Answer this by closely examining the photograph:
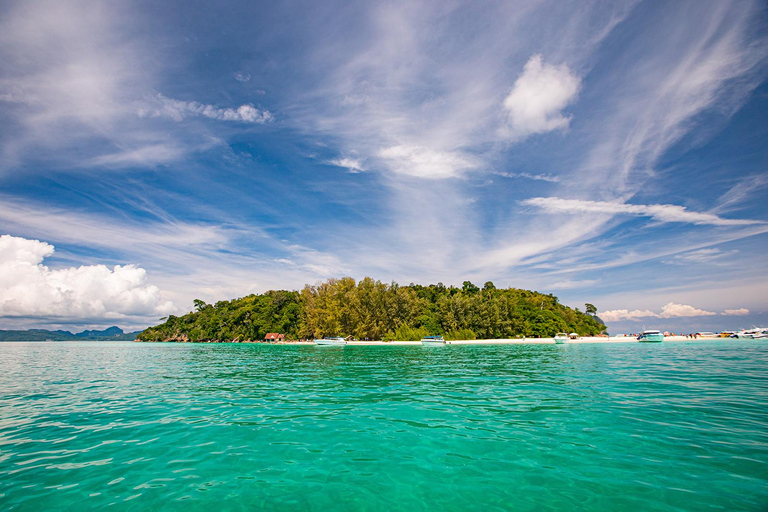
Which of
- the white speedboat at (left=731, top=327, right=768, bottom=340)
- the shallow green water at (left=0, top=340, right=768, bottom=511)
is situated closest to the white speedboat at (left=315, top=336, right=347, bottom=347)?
the shallow green water at (left=0, top=340, right=768, bottom=511)

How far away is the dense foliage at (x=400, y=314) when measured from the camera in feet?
352

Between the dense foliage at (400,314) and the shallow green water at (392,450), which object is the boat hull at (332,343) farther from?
the shallow green water at (392,450)

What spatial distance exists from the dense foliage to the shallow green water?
8895 cm

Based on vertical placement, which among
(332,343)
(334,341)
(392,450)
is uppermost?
(334,341)

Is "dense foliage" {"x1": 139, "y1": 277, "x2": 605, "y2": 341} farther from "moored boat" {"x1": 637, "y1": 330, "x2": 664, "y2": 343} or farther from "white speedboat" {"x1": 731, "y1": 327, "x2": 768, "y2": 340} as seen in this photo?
"white speedboat" {"x1": 731, "y1": 327, "x2": 768, "y2": 340}

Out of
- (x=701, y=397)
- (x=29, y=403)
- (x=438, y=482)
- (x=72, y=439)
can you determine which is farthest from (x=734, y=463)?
(x=29, y=403)

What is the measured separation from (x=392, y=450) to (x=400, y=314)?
333 feet

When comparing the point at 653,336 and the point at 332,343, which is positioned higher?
the point at 653,336

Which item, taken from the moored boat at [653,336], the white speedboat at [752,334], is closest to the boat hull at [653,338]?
the moored boat at [653,336]

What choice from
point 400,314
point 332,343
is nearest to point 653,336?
point 400,314

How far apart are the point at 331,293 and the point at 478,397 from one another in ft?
315

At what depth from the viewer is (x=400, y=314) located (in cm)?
11044

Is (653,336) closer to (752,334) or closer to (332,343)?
(752,334)

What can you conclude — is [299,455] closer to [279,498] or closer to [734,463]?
[279,498]
